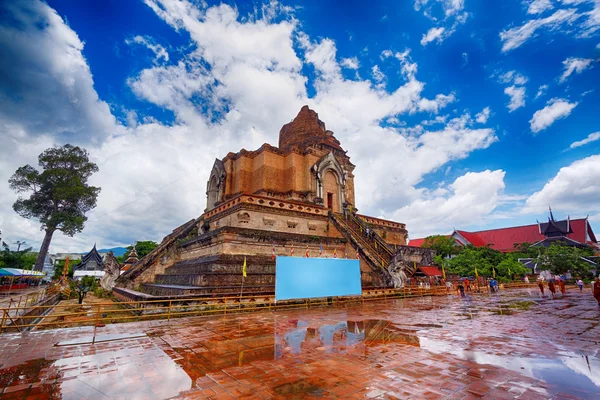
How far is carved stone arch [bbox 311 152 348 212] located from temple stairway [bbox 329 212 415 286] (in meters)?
2.04

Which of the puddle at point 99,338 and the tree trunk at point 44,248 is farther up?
the tree trunk at point 44,248

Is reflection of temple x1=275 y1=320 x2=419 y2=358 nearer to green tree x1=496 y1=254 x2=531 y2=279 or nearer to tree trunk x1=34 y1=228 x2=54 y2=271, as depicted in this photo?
green tree x1=496 y1=254 x2=531 y2=279

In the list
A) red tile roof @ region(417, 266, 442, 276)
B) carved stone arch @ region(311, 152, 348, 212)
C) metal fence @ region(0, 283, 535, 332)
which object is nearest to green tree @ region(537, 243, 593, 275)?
red tile roof @ region(417, 266, 442, 276)

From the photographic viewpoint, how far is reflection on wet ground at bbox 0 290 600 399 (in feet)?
13.2

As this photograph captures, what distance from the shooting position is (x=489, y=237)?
49.6 m

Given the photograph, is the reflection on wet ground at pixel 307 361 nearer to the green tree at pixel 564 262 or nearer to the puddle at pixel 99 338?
the puddle at pixel 99 338

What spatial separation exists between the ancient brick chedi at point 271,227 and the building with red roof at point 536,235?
92.6 feet

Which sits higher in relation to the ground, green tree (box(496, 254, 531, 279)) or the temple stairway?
the temple stairway

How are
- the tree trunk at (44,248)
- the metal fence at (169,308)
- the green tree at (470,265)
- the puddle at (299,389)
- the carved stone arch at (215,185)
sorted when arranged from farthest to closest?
1. the tree trunk at (44,248)
2. the green tree at (470,265)
3. the carved stone arch at (215,185)
4. the metal fence at (169,308)
5. the puddle at (299,389)

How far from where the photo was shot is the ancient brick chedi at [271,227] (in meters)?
14.2

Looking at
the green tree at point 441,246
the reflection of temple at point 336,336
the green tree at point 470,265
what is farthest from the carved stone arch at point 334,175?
the green tree at point 441,246

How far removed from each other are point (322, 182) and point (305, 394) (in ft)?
67.7

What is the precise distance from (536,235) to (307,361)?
174 ft

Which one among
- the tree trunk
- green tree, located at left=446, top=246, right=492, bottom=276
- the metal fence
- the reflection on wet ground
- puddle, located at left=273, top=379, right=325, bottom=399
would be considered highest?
the tree trunk
